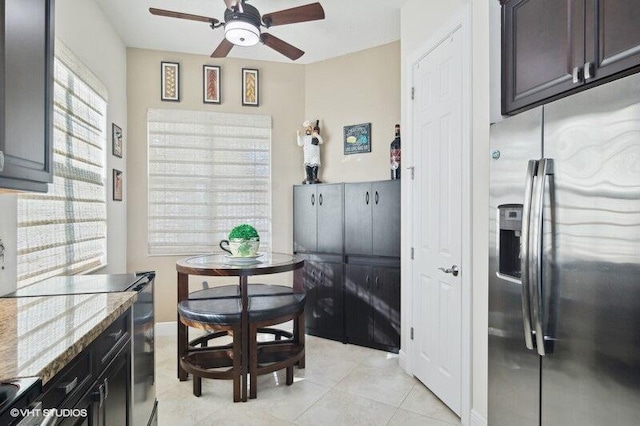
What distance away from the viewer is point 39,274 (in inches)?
83.7

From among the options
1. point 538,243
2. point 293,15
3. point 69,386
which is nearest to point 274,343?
point 69,386

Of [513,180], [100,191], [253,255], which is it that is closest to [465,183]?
[513,180]

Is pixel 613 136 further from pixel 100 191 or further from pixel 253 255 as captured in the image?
pixel 100 191

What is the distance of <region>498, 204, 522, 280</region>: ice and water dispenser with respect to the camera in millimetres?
1750

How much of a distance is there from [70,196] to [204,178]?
5.18ft

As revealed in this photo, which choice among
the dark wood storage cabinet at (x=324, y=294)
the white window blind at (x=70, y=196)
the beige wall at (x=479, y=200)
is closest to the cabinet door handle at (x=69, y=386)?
the white window blind at (x=70, y=196)

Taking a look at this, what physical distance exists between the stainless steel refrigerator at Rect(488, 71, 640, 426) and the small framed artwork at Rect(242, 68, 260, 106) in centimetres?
301

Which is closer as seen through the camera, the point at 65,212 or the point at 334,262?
the point at 65,212

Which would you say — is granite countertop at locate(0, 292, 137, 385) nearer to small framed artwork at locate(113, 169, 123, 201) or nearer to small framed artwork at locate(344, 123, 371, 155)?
small framed artwork at locate(113, 169, 123, 201)

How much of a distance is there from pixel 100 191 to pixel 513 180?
3072mm

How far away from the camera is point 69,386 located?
1.06 meters

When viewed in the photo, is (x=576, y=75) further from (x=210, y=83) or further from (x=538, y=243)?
(x=210, y=83)

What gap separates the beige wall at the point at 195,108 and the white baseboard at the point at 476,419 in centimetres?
248

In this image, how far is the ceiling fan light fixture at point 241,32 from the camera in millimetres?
2393
